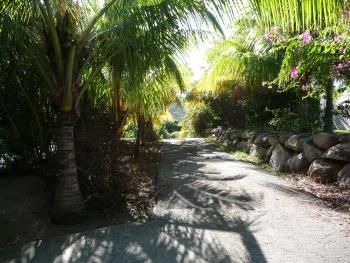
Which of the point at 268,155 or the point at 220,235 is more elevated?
the point at 268,155

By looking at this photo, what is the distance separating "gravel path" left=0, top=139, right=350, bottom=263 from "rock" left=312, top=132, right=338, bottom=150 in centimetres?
145

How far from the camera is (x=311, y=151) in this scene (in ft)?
27.1

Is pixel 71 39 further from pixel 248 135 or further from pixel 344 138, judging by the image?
pixel 248 135

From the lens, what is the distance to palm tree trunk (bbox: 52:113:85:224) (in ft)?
18.3

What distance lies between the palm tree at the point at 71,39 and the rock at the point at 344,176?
4.01 metres

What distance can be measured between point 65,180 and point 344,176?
499cm

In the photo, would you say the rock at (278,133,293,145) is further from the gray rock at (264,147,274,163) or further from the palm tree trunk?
the palm tree trunk

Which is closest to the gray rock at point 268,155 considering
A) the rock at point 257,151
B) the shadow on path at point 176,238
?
the rock at point 257,151

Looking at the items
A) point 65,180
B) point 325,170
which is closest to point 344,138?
point 325,170

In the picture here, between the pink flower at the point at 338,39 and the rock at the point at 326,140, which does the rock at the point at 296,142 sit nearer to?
the rock at the point at 326,140

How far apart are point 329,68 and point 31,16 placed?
204 inches

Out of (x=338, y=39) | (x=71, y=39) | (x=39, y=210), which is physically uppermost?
(x=71, y=39)

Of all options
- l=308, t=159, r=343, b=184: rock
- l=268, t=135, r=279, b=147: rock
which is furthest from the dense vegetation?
l=308, t=159, r=343, b=184: rock

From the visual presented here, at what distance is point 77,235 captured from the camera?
500 cm
